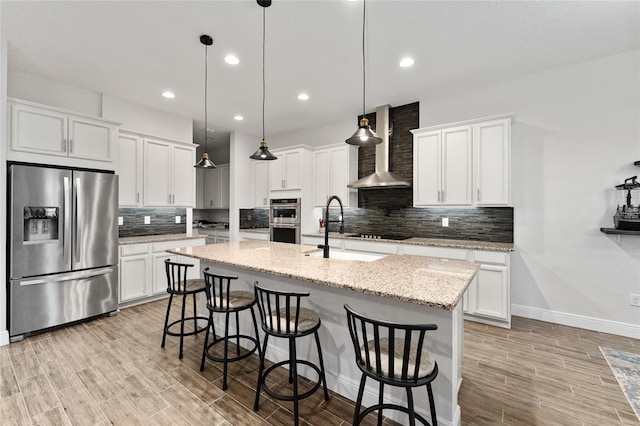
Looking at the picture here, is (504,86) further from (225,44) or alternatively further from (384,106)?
(225,44)

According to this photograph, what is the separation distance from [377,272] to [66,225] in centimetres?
345

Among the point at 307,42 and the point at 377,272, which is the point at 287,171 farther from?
the point at 377,272

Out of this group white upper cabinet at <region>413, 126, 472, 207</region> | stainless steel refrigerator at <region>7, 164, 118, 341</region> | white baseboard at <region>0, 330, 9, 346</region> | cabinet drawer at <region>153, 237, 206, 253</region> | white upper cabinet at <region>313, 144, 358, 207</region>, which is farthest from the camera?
white upper cabinet at <region>313, 144, 358, 207</region>

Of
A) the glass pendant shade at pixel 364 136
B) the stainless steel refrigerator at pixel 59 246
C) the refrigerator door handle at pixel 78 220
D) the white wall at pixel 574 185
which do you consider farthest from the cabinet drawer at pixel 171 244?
the white wall at pixel 574 185

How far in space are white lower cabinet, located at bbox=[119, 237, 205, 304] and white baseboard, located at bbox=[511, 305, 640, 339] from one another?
4.78 metres

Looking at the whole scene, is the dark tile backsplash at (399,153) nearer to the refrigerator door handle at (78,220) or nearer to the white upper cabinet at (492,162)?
the white upper cabinet at (492,162)

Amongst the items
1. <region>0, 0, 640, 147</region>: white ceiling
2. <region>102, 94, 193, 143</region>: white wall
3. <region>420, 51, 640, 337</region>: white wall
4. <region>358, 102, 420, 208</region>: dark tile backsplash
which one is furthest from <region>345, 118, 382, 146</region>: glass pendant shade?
<region>102, 94, 193, 143</region>: white wall

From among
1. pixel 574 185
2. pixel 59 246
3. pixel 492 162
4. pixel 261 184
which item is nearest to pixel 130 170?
pixel 59 246

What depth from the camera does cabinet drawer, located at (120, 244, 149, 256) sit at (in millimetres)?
3869

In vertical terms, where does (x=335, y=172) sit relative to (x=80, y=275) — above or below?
above

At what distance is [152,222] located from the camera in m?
4.79

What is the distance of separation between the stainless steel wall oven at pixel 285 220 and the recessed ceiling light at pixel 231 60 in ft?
8.21

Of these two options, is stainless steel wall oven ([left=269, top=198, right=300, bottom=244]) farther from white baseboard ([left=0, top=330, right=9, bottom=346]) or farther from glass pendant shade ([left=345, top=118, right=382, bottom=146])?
white baseboard ([left=0, top=330, right=9, bottom=346])

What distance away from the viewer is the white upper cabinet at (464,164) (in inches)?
134
